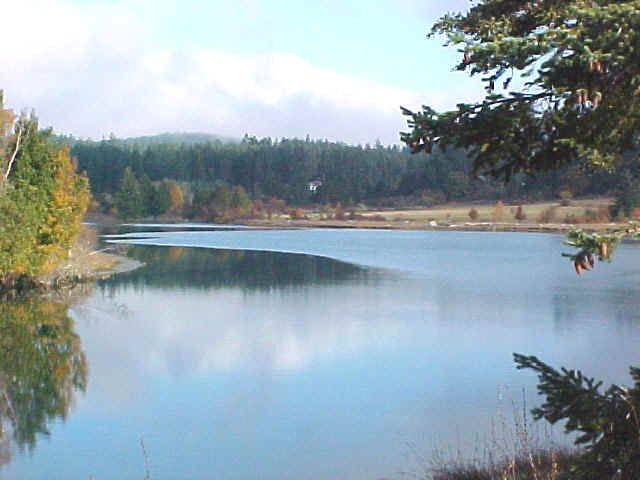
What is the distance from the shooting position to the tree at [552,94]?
359 centimetres

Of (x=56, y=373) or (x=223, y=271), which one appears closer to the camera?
(x=56, y=373)

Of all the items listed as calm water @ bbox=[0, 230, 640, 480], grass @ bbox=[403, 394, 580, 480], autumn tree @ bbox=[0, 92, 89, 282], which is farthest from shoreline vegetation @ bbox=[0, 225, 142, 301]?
grass @ bbox=[403, 394, 580, 480]

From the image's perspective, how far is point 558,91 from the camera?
12.7 feet

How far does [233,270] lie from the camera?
30812 mm

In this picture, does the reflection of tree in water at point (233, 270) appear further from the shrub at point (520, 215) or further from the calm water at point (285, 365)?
the shrub at point (520, 215)

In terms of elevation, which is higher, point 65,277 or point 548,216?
point 548,216

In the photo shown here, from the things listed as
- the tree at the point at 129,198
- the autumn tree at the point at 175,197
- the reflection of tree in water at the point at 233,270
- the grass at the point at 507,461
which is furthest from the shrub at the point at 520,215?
the grass at the point at 507,461

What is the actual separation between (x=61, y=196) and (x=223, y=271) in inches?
321

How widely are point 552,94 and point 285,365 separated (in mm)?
10580

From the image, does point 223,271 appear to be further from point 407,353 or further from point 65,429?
point 65,429

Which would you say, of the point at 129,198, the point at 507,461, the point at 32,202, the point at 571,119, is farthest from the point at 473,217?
the point at 571,119

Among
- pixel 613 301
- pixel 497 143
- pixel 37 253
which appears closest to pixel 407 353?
pixel 613 301

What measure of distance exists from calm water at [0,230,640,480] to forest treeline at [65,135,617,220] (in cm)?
5049

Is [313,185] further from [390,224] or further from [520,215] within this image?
[520,215]
